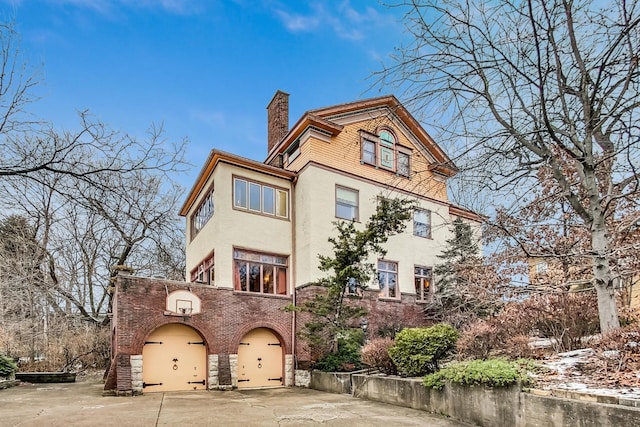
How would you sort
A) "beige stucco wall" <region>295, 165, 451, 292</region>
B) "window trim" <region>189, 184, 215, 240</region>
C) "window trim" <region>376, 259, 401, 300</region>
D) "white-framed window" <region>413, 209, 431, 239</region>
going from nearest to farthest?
1. "beige stucco wall" <region>295, 165, 451, 292</region>
2. "window trim" <region>189, 184, 215, 240</region>
3. "window trim" <region>376, 259, 401, 300</region>
4. "white-framed window" <region>413, 209, 431, 239</region>

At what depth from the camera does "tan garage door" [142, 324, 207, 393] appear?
1287 centimetres

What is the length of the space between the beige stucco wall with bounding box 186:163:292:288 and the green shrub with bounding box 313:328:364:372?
4.16 metres

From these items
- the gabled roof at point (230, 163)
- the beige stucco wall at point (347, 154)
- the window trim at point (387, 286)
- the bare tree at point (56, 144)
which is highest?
the beige stucco wall at point (347, 154)

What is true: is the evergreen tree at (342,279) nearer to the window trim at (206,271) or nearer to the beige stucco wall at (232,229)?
the beige stucco wall at (232,229)

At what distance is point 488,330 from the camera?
9320mm

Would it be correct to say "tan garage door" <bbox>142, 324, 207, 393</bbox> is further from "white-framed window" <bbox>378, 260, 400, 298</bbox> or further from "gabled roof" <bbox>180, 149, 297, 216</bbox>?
"white-framed window" <bbox>378, 260, 400, 298</bbox>

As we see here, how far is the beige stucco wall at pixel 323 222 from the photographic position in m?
15.8

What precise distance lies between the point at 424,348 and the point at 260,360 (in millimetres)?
7216

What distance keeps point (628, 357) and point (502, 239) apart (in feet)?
10.3

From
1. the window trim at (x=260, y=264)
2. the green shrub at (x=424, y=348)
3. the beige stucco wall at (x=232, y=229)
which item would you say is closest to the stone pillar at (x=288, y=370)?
the window trim at (x=260, y=264)

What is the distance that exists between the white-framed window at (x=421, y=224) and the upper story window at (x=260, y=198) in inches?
251

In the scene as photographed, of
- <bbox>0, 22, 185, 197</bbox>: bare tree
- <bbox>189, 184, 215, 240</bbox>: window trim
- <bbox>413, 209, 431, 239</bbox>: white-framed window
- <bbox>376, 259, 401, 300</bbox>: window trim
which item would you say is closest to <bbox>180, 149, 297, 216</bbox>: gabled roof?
<bbox>189, 184, 215, 240</bbox>: window trim

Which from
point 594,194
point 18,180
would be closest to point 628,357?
point 594,194

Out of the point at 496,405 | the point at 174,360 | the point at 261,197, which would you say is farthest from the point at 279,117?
the point at 496,405
